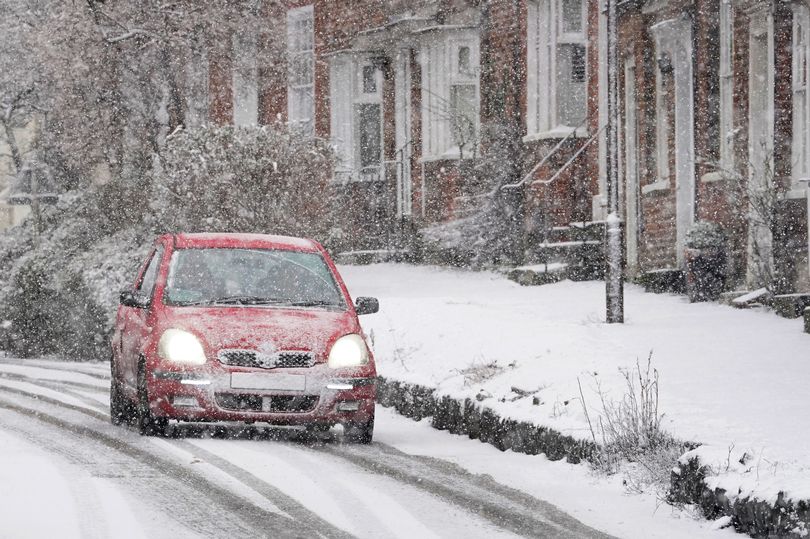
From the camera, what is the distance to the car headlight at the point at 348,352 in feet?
41.3

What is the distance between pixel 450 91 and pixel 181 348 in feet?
64.1

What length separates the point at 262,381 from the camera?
12.2 meters

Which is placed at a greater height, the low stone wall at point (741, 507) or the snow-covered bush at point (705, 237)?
the snow-covered bush at point (705, 237)

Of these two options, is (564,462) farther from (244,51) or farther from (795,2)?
(244,51)

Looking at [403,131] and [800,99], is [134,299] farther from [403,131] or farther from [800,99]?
[403,131]

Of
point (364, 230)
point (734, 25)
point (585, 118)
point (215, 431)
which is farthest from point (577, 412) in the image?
point (364, 230)

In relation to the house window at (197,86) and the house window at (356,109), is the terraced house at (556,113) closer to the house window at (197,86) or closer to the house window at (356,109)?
the house window at (356,109)

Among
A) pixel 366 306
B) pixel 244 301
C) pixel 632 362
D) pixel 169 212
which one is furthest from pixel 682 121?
pixel 244 301

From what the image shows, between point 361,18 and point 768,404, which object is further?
point 361,18

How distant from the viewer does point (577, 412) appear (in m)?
11.9

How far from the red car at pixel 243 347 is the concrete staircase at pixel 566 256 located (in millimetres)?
11784

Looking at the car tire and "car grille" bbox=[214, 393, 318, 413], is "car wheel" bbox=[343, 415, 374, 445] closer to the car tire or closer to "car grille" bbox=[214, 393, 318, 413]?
"car grille" bbox=[214, 393, 318, 413]

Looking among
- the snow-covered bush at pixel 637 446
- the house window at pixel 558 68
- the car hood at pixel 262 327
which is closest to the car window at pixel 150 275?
the car hood at pixel 262 327

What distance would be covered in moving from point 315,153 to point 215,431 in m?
11.8
